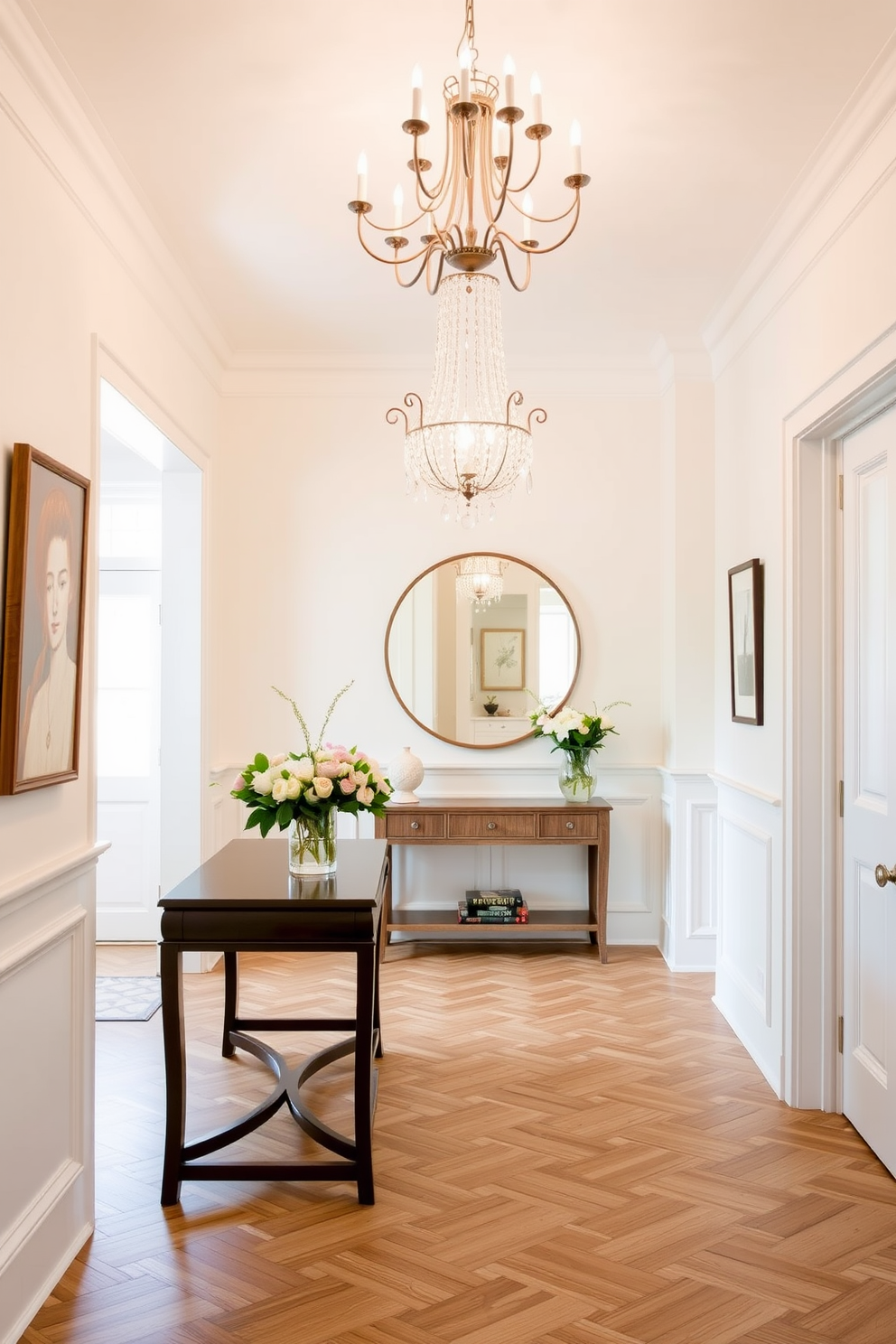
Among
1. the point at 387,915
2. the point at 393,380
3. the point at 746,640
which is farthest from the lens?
the point at 393,380

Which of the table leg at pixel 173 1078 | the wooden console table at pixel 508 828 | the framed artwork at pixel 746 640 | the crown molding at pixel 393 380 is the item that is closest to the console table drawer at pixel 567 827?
the wooden console table at pixel 508 828

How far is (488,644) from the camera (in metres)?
5.40

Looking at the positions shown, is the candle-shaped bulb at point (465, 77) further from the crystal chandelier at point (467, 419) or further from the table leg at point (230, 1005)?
the table leg at point (230, 1005)

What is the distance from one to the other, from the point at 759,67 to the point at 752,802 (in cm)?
252

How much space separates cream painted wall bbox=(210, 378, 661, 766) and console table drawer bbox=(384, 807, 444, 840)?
0.46 meters

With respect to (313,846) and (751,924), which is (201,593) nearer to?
(313,846)

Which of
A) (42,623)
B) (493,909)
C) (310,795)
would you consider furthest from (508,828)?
(42,623)

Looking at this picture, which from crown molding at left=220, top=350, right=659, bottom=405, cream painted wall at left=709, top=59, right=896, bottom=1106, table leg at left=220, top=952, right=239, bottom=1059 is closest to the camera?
cream painted wall at left=709, top=59, right=896, bottom=1106

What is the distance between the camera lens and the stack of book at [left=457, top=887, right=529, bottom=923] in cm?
511

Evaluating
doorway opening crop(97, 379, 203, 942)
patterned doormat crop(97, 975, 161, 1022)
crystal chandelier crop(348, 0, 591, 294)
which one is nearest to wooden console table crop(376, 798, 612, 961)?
patterned doormat crop(97, 975, 161, 1022)

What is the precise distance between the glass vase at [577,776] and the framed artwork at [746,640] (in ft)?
3.19

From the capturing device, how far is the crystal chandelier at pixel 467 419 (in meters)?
2.90

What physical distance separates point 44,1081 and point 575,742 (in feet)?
10.5

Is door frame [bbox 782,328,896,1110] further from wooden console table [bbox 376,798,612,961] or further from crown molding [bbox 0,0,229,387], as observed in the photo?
crown molding [bbox 0,0,229,387]
